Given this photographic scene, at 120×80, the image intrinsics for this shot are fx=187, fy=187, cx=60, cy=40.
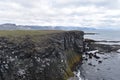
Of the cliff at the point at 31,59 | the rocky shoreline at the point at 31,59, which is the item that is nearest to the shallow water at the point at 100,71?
the rocky shoreline at the point at 31,59

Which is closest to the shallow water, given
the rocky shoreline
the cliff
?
the rocky shoreline

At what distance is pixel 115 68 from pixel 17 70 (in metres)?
36.9

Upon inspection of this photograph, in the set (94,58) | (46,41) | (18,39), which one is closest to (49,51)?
(46,41)

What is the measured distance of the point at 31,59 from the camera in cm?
4197

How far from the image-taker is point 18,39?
143ft

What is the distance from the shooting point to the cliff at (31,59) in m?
39.7

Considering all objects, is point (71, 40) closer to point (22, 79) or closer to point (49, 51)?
point (49, 51)

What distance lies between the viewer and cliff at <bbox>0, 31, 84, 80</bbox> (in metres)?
39.7

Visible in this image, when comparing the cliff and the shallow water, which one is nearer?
the cliff

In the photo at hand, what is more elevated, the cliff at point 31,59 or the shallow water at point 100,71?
the cliff at point 31,59

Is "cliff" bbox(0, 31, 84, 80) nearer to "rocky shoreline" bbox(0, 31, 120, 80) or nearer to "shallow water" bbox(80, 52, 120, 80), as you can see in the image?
"rocky shoreline" bbox(0, 31, 120, 80)

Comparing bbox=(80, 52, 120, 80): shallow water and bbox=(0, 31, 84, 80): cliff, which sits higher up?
bbox=(0, 31, 84, 80): cliff

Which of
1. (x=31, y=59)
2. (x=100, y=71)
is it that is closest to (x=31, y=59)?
(x=31, y=59)

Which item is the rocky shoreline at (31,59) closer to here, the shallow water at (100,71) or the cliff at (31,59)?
the cliff at (31,59)
